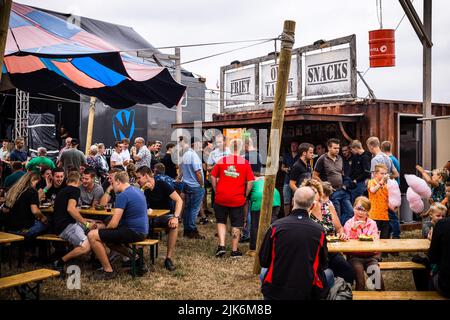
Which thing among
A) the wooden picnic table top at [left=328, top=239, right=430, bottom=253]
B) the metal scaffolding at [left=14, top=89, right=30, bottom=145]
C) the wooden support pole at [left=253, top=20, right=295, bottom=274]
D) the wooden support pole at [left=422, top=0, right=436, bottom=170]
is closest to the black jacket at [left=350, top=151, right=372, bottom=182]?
the wooden support pole at [left=422, top=0, right=436, bottom=170]

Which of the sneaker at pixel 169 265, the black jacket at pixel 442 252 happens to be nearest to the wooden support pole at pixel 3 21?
the sneaker at pixel 169 265

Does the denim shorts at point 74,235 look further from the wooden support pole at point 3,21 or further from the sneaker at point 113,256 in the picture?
the wooden support pole at point 3,21

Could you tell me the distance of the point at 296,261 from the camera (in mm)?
3686

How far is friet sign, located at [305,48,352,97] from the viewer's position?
10.5m

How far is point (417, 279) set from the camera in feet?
18.1

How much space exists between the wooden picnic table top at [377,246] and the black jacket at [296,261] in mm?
1059

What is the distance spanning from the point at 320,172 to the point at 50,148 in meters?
9.10

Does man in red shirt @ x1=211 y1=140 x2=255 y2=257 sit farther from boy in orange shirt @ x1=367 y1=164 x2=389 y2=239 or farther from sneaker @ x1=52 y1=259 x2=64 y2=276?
sneaker @ x1=52 y1=259 x2=64 y2=276

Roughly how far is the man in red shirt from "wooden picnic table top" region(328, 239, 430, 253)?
256 centimetres

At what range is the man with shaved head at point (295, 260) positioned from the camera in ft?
12.1

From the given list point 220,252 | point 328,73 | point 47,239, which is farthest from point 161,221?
point 328,73

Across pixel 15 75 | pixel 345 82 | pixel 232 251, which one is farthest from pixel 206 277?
pixel 345 82

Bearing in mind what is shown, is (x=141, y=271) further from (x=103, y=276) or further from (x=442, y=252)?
(x=442, y=252)
